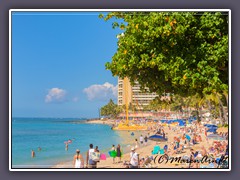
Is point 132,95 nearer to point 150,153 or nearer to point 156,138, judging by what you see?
point 156,138

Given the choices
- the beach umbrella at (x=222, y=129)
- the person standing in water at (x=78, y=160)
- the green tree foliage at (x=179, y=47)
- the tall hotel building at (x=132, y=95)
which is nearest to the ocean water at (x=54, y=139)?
the person standing in water at (x=78, y=160)

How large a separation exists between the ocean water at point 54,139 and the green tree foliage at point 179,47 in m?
1.34

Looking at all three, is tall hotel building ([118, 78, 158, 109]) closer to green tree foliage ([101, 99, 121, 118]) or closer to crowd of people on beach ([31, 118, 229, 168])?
green tree foliage ([101, 99, 121, 118])

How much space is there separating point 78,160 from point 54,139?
644 mm

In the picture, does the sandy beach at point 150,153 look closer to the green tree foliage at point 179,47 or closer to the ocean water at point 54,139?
the ocean water at point 54,139

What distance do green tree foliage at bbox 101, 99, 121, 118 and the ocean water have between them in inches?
11.7

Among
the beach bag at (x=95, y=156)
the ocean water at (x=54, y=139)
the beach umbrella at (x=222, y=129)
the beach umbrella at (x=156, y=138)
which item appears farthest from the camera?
the beach umbrella at (x=156, y=138)

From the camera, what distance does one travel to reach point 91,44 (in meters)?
11.0

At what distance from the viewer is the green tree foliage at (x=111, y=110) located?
36.3 ft

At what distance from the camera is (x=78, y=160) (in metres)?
10.6

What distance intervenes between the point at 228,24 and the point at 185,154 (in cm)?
274

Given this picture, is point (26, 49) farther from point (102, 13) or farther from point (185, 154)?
point (185, 154)

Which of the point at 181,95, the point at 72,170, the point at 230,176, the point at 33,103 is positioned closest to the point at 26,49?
the point at 33,103

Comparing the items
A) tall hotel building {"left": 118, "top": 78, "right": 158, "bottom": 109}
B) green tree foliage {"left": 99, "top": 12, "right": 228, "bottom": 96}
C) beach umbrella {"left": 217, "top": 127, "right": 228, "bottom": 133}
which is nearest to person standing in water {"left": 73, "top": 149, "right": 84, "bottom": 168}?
tall hotel building {"left": 118, "top": 78, "right": 158, "bottom": 109}
